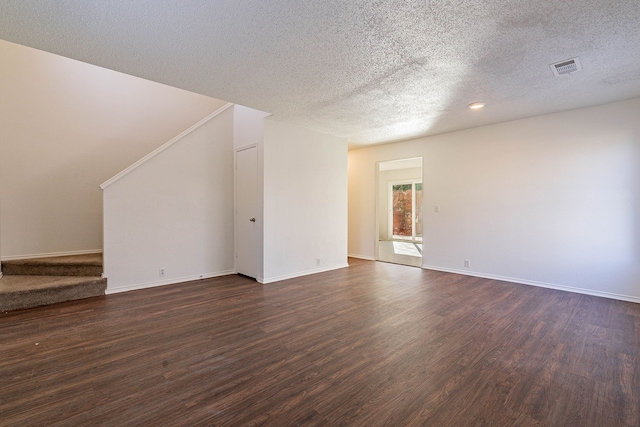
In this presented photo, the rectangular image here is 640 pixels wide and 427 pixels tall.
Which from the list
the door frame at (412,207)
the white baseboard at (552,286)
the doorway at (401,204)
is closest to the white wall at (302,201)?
the white baseboard at (552,286)

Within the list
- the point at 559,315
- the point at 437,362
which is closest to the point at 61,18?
the point at 437,362

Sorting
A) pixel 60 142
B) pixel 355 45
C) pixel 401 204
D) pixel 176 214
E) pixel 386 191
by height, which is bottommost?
pixel 176 214

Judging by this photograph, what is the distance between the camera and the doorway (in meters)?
9.91

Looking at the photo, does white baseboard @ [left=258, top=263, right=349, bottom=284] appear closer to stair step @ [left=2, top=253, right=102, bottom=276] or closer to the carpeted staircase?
the carpeted staircase

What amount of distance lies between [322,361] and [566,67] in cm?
363

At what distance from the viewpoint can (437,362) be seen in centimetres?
217

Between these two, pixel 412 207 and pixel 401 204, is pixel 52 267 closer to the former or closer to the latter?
pixel 412 207

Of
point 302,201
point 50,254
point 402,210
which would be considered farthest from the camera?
point 402,210

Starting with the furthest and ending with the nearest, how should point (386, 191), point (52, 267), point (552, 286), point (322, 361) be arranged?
point (386, 191), point (552, 286), point (52, 267), point (322, 361)

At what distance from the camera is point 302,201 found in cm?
503

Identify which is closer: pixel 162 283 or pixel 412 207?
pixel 162 283

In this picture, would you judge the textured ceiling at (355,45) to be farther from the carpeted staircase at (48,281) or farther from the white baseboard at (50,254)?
the white baseboard at (50,254)

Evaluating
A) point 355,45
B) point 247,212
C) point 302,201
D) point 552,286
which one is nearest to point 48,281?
point 247,212

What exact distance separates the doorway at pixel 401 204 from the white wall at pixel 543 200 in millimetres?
4015
